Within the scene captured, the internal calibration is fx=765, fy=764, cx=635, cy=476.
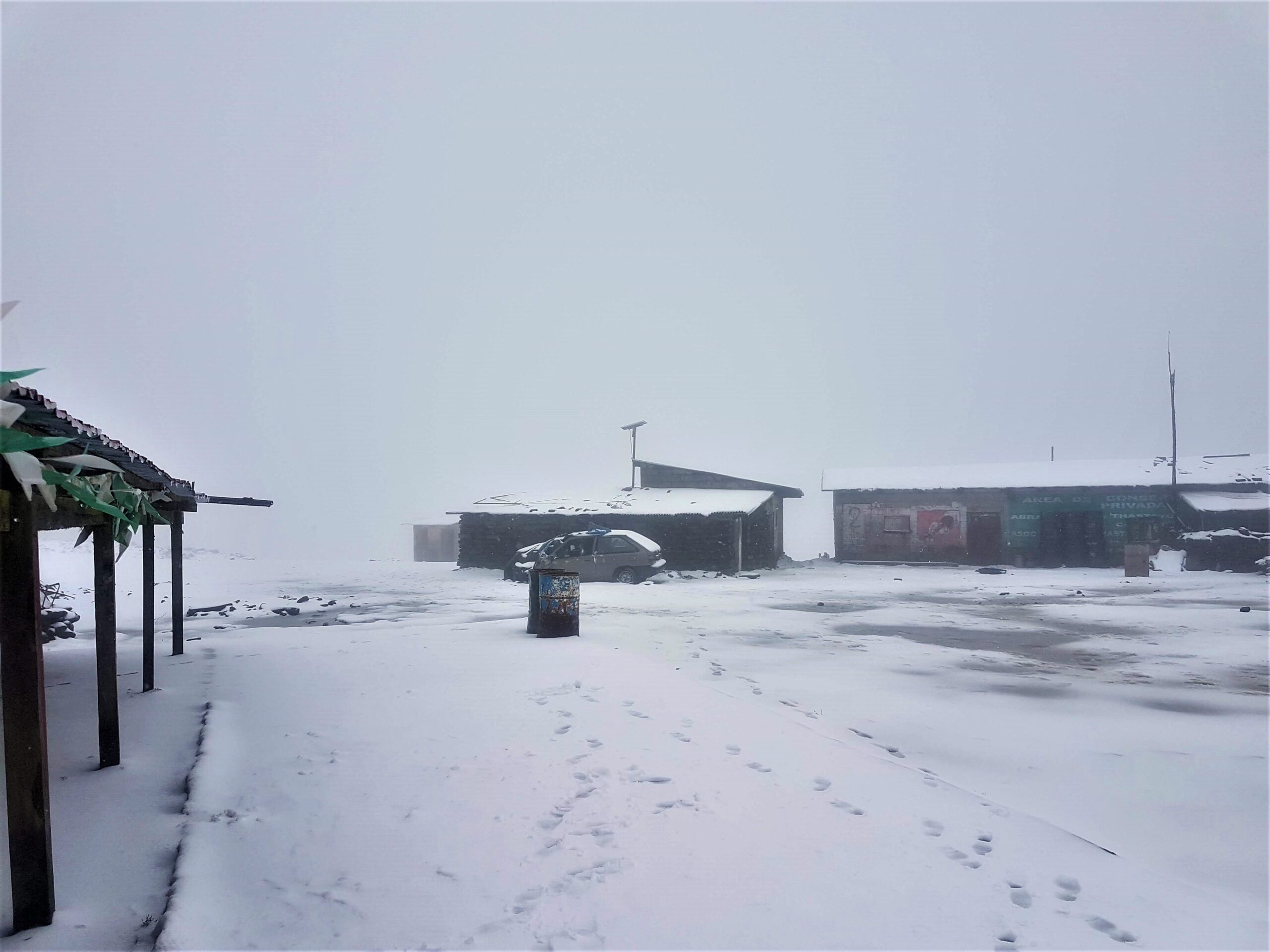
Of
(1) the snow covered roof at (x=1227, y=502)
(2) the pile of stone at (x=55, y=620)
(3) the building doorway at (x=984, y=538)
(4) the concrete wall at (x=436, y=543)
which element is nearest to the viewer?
(2) the pile of stone at (x=55, y=620)

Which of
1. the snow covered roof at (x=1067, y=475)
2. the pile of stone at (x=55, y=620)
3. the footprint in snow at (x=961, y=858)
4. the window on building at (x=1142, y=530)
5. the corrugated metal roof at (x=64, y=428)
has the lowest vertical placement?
the footprint in snow at (x=961, y=858)

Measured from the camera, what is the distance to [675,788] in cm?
504

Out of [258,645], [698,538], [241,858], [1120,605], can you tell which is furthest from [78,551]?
[1120,605]

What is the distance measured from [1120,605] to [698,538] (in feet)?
44.9

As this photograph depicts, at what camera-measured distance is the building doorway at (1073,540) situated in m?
30.5

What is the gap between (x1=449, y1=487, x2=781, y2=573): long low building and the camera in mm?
26656

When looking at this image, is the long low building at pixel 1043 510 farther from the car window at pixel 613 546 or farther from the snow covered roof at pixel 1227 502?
the car window at pixel 613 546

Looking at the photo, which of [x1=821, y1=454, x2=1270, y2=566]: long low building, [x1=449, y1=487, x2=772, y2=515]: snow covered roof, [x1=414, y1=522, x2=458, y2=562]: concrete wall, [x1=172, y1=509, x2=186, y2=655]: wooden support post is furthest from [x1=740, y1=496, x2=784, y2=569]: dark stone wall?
[x1=172, y1=509, x2=186, y2=655]: wooden support post

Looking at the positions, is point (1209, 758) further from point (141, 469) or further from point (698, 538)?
point (698, 538)

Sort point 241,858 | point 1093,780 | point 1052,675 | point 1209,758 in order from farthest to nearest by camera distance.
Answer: point 1052,675
point 1209,758
point 1093,780
point 241,858

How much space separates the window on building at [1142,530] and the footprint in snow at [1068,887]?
30.7m

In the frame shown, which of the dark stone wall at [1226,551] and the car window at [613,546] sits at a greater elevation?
the car window at [613,546]

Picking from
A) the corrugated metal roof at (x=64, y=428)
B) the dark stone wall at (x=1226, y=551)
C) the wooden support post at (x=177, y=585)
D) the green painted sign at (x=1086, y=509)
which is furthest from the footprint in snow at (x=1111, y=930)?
the green painted sign at (x=1086, y=509)

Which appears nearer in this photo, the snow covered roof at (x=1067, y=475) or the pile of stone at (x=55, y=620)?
the pile of stone at (x=55, y=620)
